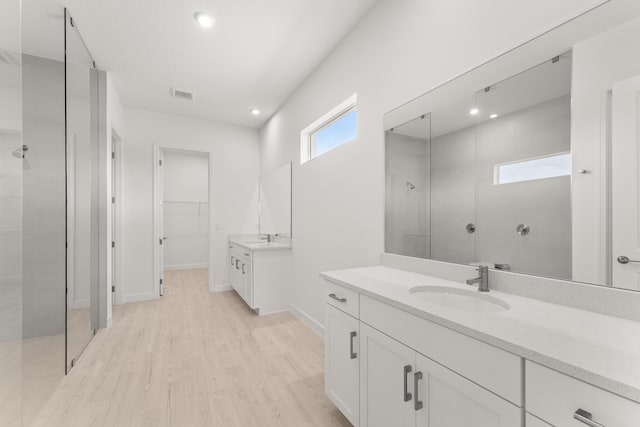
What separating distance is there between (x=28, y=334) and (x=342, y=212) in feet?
7.19

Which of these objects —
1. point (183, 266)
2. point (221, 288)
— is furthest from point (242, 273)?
point (183, 266)

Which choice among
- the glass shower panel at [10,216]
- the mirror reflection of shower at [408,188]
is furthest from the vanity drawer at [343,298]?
the glass shower panel at [10,216]

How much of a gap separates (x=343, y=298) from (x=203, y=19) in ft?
7.88

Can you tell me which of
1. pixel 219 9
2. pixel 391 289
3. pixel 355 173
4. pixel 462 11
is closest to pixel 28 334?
pixel 391 289

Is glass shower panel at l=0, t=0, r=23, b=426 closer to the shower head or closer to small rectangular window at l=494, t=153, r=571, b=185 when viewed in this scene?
the shower head

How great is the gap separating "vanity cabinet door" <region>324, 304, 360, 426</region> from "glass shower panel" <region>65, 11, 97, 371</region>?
205 centimetres

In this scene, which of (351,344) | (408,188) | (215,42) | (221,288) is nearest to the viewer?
(351,344)

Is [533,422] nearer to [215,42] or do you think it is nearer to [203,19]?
[203,19]

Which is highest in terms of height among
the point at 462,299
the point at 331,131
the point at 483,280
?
the point at 331,131

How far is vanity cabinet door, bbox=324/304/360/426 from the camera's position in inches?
56.2

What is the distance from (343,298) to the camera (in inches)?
60.9

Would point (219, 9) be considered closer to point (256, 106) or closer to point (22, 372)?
point (256, 106)

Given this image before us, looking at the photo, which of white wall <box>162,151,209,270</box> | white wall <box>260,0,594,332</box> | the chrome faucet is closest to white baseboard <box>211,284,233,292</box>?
white wall <box>260,0,594,332</box>

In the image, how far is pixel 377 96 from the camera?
2.08 m
